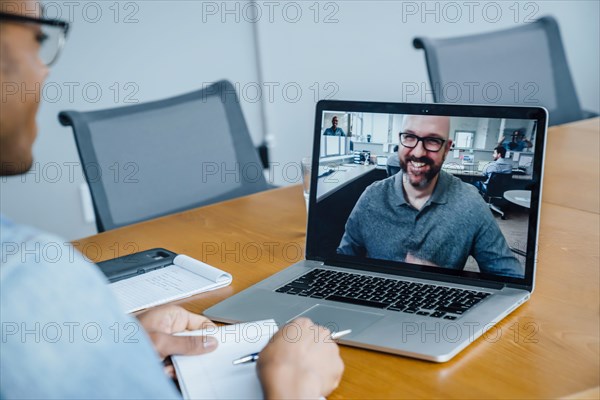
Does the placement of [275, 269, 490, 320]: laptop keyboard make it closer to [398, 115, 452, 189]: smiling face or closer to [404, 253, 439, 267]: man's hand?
[404, 253, 439, 267]: man's hand

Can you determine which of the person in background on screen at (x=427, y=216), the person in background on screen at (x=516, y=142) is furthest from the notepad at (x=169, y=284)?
the person in background on screen at (x=516, y=142)

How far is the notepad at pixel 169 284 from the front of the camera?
122 centimetres

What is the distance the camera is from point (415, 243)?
1.21 metres

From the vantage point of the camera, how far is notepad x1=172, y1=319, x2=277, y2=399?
3.00 feet

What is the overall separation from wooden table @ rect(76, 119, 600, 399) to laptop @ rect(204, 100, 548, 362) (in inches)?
1.9

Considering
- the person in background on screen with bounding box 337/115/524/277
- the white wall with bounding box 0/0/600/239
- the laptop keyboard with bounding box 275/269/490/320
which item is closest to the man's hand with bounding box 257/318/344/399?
the laptop keyboard with bounding box 275/269/490/320

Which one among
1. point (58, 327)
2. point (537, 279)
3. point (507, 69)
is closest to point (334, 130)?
point (537, 279)

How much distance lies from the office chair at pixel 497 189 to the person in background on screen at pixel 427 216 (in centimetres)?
1

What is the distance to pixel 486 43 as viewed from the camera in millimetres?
2381

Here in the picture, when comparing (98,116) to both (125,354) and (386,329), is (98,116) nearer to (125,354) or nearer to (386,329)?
(386,329)

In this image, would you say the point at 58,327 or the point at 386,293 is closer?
the point at 58,327

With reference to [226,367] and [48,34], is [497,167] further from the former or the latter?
[48,34]

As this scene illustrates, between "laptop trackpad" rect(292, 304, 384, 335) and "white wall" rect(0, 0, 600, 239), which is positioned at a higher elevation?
"white wall" rect(0, 0, 600, 239)

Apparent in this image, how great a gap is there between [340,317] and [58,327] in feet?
1.77
